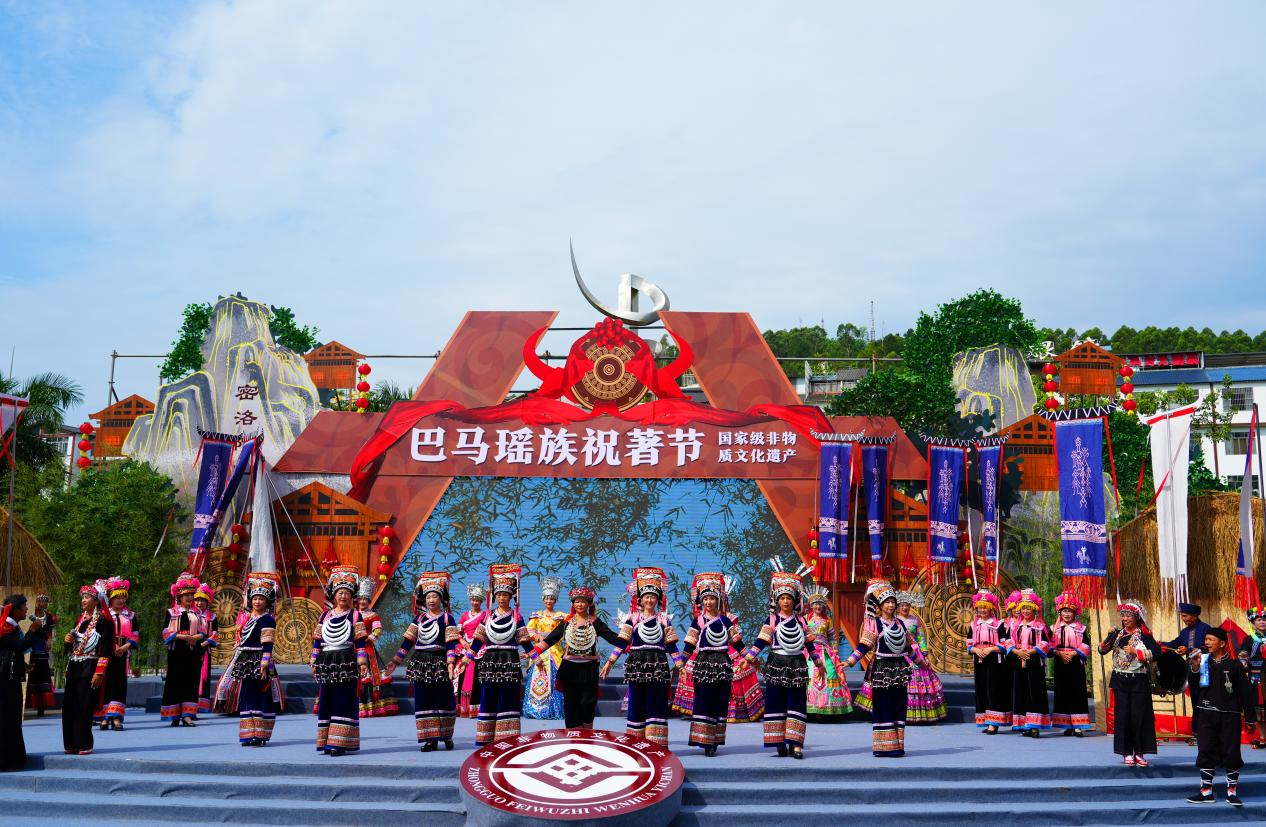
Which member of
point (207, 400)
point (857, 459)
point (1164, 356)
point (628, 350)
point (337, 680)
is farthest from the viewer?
point (1164, 356)

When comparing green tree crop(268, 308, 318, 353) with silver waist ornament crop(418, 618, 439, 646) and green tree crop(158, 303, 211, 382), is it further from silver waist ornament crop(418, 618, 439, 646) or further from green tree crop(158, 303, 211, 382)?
silver waist ornament crop(418, 618, 439, 646)

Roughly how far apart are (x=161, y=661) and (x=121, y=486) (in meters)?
2.43

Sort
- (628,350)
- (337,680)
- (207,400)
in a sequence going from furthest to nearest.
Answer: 1. (207,400)
2. (628,350)
3. (337,680)

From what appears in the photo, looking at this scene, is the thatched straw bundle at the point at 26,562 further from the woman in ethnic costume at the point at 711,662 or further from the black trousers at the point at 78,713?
the woman in ethnic costume at the point at 711,662

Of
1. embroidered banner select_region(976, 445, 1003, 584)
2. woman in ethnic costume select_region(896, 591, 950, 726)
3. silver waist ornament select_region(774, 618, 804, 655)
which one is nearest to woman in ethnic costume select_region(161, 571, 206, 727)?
silver waist ornament select_region(774, 618, 804, 655)

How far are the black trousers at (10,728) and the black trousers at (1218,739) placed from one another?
8.48 meters

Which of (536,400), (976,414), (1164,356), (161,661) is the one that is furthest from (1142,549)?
(1164,356)

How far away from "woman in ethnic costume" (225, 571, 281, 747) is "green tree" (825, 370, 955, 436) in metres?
Result: 9.94

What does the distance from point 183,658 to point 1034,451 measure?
1056cm

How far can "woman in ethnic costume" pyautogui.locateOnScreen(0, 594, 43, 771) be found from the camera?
25.3 ft

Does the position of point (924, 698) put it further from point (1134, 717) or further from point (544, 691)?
point (544, 691)

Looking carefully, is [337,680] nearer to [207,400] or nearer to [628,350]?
[628,350]

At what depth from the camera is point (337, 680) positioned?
8.09m

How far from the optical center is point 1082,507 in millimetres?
10945
